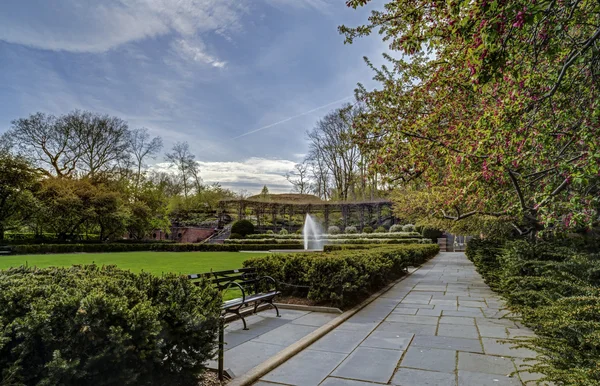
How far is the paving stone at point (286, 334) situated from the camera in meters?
3.99

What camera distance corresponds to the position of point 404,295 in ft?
23.7

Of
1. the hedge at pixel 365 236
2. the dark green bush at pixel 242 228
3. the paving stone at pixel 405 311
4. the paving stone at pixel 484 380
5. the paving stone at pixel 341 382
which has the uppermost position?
the dark green bush at pixel 242 228

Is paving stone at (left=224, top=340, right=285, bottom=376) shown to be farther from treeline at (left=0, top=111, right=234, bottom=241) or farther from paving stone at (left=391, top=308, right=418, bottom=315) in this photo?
treeline at (left=0, top=111, right=234, bottom=241)

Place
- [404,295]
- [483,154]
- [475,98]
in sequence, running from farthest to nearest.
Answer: [404,295]
[475,98]
[483,154]

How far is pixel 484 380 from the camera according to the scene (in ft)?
9.58

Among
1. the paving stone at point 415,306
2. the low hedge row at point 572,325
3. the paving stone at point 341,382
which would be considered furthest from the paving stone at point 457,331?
the paving stone at point 341,382

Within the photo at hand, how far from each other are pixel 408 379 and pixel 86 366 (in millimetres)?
2367

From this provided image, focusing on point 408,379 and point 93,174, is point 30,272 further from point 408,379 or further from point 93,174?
point 93,174

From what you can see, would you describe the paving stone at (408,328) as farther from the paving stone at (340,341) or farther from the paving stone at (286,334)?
the paving stone at (286,334)

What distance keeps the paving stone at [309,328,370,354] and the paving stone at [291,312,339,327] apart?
0.39 metres

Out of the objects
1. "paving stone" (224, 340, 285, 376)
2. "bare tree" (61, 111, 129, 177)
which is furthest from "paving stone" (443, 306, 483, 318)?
"bare tree" (61, 111, 129, 177)

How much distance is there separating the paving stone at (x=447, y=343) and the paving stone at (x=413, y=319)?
2.47ft

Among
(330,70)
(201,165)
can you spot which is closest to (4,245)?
(330,70)

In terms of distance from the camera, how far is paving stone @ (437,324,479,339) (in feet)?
14.1
